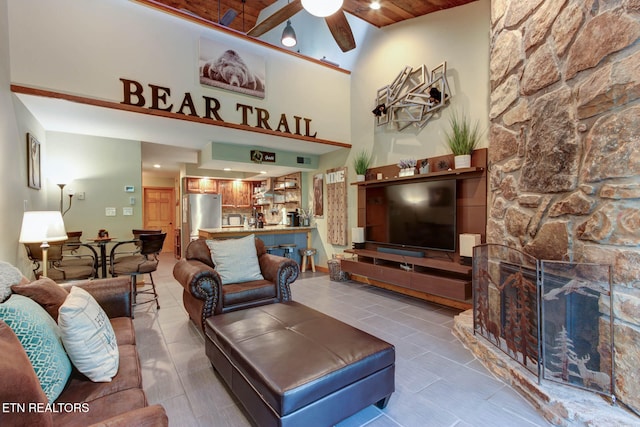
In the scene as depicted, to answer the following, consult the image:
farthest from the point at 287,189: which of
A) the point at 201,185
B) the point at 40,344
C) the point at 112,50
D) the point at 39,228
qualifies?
the point at 40,344

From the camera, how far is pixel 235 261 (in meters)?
3.26

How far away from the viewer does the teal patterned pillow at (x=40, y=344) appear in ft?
3.80

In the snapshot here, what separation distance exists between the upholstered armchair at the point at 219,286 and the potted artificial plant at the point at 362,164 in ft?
7.16

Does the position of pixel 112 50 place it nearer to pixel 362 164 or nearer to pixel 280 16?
pixel 280 16

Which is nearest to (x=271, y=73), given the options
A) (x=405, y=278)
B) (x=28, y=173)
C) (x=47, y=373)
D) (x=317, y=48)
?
(x=317, y=48)

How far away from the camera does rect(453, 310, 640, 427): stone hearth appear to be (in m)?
1.60

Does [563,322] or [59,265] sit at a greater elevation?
[59,265]

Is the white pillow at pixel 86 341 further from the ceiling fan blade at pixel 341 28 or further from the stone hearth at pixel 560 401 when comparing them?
the ceiling fan blade at pixel 341 28

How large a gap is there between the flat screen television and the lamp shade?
12.7 feet

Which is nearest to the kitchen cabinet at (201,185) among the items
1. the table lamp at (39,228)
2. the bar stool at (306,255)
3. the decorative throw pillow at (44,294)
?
the bar stool at (306,255)

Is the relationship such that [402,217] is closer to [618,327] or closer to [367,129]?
[367,129]

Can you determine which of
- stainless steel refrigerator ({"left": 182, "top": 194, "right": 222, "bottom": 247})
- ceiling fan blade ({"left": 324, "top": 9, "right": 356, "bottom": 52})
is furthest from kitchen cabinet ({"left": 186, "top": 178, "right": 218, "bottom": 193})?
ceiling fan blade ({"left": 324, "top": 9, "right": 356, "bottom": 52})

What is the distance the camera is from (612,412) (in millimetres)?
1631

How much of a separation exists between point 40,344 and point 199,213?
632cm
